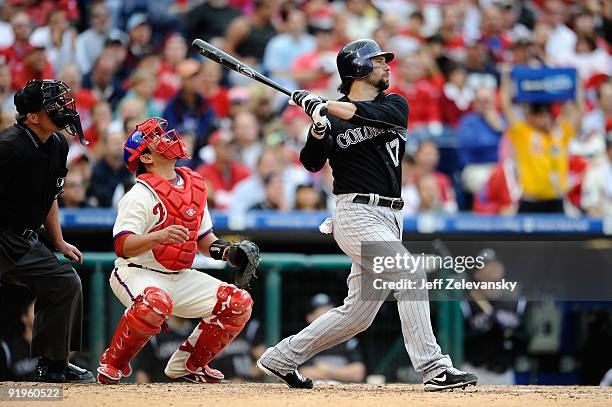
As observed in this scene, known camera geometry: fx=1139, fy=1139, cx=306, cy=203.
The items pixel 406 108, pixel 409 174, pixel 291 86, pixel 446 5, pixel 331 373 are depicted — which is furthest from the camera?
pixel 446 5

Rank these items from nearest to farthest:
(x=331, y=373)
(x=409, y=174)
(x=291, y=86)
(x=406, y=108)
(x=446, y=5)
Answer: (x=406, y=108), (x=331, y=373), (x=409, y=174), (x=291, y=86), (x=446, y=5)

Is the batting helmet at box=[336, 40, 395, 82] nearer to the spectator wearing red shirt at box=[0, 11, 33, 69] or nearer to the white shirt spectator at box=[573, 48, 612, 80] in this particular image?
the spectator wearing red shirt at box=[0, 11, 33, 69]

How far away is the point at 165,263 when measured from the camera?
6.28 metres

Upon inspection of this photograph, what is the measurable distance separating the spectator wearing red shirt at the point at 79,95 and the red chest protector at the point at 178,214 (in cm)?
480

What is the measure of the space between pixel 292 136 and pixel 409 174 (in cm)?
125

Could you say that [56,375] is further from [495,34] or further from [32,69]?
[495,34]

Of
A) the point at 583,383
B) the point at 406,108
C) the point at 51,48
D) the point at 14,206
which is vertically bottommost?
the point at 583,383

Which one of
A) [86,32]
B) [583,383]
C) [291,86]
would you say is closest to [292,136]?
[291,86]

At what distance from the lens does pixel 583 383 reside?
8.36 metres

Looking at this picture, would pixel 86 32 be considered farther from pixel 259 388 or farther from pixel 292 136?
pixel 259 388

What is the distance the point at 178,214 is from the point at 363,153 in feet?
3.51

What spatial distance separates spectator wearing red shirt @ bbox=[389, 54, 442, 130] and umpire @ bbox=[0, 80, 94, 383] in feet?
17.7

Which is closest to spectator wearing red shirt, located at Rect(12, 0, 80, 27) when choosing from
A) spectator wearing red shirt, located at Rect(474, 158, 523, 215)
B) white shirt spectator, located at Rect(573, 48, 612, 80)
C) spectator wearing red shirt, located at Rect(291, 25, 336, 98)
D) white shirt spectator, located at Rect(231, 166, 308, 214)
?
spectator wearing red shirt, located at Rect(291, 25, 336, 98)

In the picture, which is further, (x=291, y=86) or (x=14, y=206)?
(x=291, y=86)
